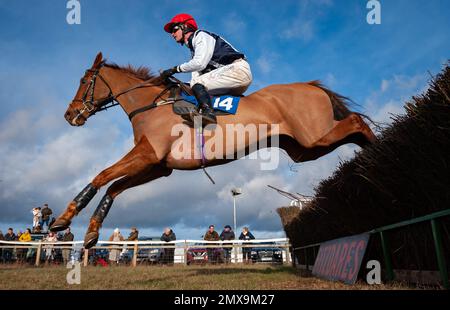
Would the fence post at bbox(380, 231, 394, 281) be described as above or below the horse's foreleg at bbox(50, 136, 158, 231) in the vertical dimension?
below

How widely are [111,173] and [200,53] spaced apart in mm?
2015

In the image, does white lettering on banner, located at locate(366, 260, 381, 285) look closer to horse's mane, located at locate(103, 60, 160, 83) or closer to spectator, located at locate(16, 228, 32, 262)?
horse's mane, located at locate(103, 60, 160, 83)

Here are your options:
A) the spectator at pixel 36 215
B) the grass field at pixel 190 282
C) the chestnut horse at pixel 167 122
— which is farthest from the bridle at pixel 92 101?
the spectator at pixel 36 215

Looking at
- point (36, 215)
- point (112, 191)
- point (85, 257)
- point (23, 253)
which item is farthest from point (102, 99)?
point (36, 215)

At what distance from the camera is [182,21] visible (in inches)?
220

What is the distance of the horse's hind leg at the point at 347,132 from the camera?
5348 mm

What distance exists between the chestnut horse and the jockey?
304 millimetres

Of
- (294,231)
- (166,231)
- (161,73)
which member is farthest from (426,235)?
(166,231)

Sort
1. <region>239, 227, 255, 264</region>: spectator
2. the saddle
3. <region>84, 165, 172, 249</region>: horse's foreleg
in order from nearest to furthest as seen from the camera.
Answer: <region>84, 165, 172, 249</region>: horse's foreleg, the saddle, <region>239, 227, 255, 264</region>: spectator

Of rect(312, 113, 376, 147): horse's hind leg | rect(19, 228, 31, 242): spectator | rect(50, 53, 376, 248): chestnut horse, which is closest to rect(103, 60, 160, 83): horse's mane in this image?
rect(50, 53, 376, 248): chestnut horse

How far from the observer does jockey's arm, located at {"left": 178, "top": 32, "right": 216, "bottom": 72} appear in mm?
5250

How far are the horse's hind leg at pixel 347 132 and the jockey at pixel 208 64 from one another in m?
Answer: 1.38

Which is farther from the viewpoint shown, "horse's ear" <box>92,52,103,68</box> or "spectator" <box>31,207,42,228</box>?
"spectator" <box>31,207,42,228</box>

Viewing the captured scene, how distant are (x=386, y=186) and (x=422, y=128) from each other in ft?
2.95
